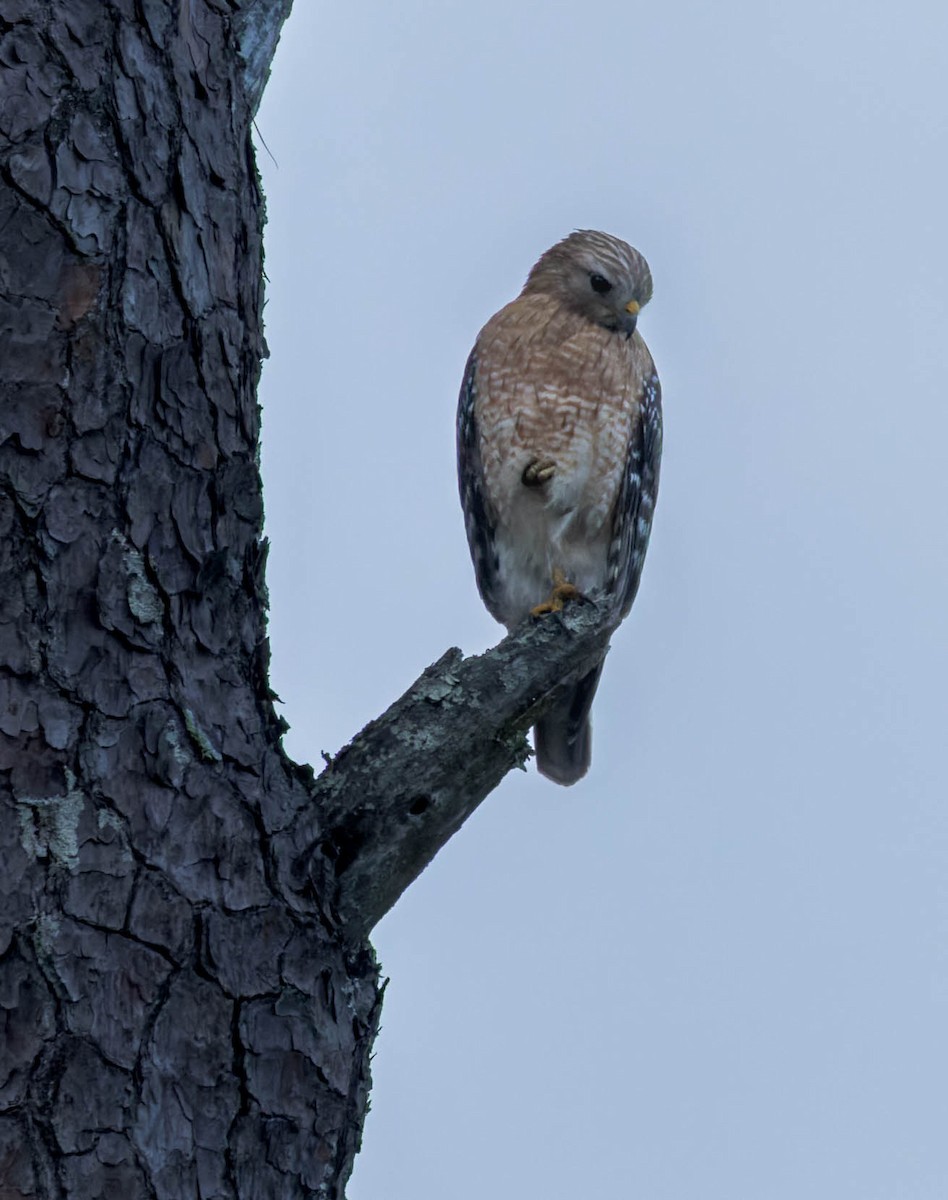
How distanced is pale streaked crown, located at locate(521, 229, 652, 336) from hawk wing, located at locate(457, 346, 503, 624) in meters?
0.42

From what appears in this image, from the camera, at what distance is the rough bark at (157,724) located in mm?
2211

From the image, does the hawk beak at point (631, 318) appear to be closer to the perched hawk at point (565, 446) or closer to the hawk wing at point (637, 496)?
the perched hawk at point (565, 446)

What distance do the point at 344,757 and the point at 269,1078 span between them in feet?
1.94

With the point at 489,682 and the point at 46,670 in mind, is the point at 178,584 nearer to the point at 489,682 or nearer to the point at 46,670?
the point at 46,670

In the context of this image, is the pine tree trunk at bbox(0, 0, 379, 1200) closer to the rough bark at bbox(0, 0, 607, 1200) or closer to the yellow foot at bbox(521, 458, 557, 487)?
the rough bark at bbox(0, 0, 607, 1200)

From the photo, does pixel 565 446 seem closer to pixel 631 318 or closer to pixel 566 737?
pixel 631 318

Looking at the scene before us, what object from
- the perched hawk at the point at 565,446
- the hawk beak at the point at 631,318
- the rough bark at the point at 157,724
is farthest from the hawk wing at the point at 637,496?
the rough bark at the point at 157,724

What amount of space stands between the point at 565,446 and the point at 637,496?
1.22 feet

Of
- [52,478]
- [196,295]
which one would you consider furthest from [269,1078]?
[196,295]

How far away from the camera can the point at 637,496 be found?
18.8 ft

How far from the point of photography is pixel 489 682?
9.48 feet

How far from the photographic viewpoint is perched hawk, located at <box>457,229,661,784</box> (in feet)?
18.1

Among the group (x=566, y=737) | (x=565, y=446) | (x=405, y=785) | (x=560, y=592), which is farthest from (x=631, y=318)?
(x=405, y=785)

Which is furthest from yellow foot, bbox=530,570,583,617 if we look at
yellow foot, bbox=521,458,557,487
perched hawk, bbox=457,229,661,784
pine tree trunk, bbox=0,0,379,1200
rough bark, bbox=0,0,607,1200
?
pine tree trunk, bbox=0,0,379,1200
